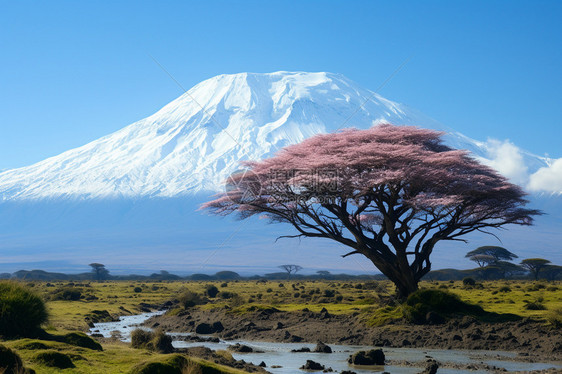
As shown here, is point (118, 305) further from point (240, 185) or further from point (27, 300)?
point (27, 300)

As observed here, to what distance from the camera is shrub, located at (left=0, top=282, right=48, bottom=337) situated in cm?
2250

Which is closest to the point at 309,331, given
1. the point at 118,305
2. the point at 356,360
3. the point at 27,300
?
the point at 356,360

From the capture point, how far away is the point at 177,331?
128ft

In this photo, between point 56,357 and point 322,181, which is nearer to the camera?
point 56,357

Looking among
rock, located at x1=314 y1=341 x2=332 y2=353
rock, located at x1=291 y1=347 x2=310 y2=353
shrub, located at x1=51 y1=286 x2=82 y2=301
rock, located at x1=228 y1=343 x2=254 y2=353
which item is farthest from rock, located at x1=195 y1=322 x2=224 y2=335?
shrub, located at x1=51 y1=286 x2=82 y2=301

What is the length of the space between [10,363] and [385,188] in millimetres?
25868

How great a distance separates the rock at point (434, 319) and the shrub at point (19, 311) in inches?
705

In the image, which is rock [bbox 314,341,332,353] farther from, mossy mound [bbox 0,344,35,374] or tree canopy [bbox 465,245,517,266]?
tree canopy [bbox 465,245,517,266]

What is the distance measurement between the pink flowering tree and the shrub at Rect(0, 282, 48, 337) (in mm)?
16690

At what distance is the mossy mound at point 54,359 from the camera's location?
18.2 m

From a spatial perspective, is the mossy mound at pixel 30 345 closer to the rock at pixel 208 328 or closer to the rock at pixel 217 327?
the rock at pixel 208 328

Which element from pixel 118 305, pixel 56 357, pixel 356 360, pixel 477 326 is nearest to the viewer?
pixel 56 357

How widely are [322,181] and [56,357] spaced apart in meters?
19.9

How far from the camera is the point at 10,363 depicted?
53.2ft
